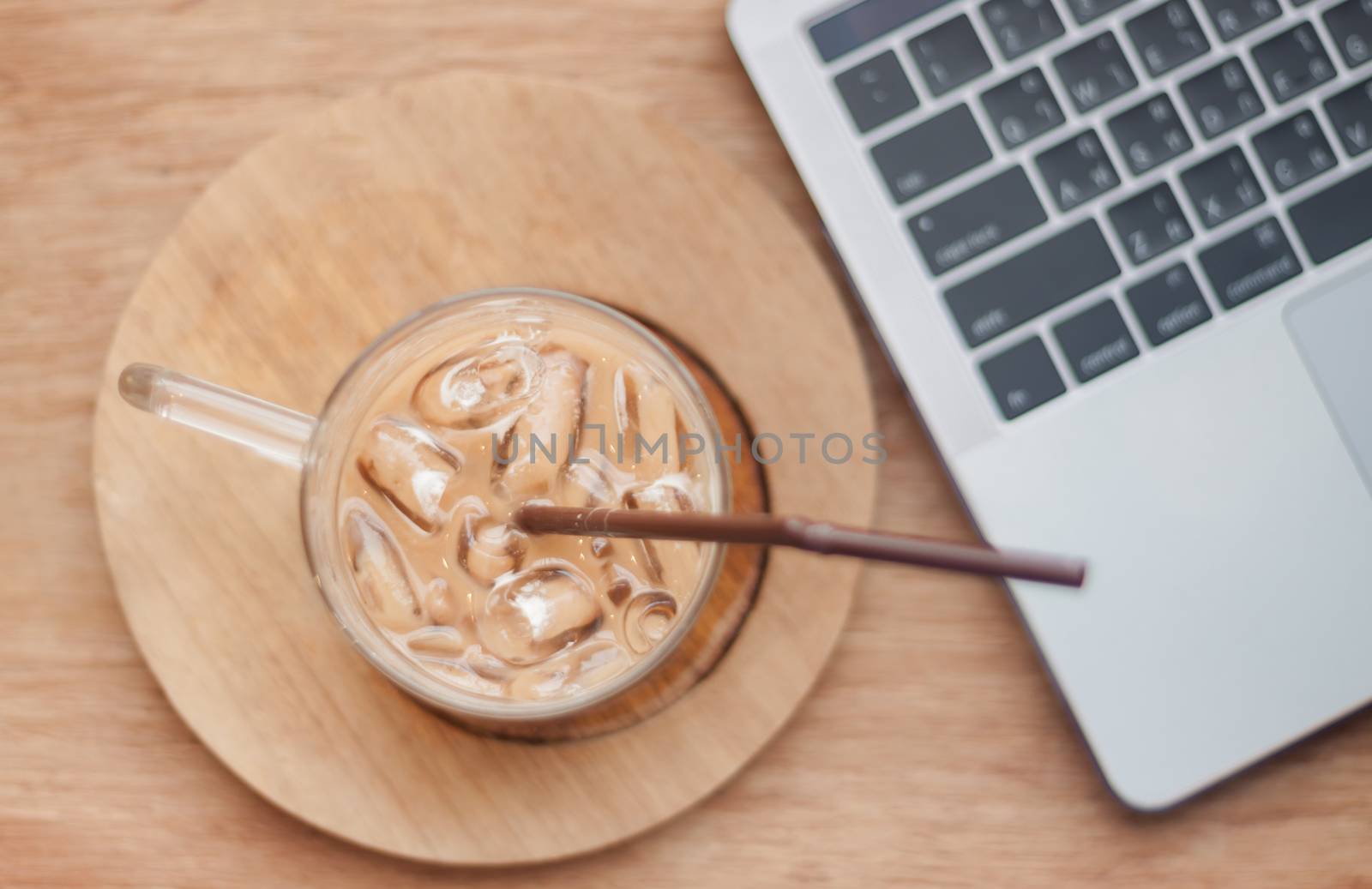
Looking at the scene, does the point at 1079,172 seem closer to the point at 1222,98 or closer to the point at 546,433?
the point at 1222,98

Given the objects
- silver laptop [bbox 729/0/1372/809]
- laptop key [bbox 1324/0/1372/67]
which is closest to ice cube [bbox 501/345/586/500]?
silver laptop [bbox 729/0/1372/809]

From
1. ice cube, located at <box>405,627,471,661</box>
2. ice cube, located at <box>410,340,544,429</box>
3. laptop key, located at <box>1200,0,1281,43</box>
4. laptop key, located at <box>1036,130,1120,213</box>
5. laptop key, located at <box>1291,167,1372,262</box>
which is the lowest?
laptop key, located at <box>1291,167,1372,262</box>

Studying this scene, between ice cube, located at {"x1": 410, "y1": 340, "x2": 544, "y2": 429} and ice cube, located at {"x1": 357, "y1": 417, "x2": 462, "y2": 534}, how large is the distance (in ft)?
0.06

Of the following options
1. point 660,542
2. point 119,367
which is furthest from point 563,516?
point 119,367

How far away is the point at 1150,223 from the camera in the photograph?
0.70 meters

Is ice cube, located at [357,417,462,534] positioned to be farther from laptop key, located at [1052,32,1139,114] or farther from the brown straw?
laptop key, located at [1052,32,1139,114]

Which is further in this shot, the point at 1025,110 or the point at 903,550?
the point at 1025,110

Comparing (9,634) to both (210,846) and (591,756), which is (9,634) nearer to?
(210,846)

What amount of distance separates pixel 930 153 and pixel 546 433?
0.95 feet

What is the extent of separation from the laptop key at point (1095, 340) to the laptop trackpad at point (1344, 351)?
106 millimetres

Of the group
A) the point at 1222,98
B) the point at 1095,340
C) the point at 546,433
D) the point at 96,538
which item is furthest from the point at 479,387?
the point at 1222,98

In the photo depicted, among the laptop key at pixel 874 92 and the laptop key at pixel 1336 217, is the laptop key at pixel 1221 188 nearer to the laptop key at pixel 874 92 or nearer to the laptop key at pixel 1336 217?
the laptop key at pixel 1336 217

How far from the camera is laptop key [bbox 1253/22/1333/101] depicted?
2.30 feet

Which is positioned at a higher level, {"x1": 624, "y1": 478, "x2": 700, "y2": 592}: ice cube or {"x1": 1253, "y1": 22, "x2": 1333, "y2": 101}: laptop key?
{"x1": 1253, "y1": 22, "x2": 1333, "y2": 101}: laptop key
